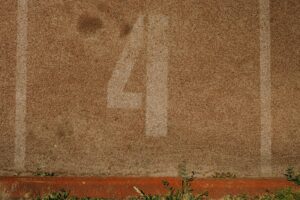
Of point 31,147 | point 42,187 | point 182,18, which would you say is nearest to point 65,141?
point 31,147

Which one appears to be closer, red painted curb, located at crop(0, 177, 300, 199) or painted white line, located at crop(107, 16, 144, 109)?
red painted curb, located at crop(0, 177, 300, 199)

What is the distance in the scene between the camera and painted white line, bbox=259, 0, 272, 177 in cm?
508

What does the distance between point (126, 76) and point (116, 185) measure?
1251 mm

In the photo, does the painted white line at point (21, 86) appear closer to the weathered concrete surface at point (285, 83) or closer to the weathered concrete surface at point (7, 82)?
the weathered concrete surface at point (7, 82)

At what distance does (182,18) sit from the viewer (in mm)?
5094

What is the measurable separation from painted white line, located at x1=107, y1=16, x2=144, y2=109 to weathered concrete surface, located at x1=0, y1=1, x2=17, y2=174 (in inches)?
39.6

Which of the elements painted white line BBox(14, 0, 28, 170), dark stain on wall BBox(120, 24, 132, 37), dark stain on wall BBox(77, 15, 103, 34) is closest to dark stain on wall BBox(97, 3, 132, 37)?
dark stain on wall BBox(120, 24, 132, 37)

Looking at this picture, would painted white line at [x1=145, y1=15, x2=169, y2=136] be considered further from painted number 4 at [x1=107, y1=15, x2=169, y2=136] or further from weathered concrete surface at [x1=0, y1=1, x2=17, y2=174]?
weathered concrete surface at [x1=0, y1=1, x2=17, y2=174]

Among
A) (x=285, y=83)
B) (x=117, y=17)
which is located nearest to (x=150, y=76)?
(x=117, y=17)

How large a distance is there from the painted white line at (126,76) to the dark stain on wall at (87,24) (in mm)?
394

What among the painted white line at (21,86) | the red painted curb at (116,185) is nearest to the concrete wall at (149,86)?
the painted white line at (21,86)

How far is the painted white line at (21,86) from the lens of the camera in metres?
4.54

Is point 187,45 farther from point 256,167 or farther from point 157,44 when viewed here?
point 256,167

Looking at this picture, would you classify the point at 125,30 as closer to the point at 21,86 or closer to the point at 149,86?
the point at 149,86
